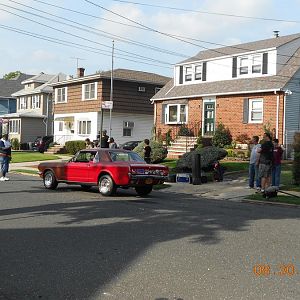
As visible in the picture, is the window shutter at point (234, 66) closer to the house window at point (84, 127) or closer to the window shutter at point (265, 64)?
the window shutter at point (265, 64)

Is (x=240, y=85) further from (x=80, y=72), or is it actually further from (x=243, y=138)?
(x=80, y=72)

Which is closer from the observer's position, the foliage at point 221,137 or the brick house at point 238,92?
the brick house at point 238,92

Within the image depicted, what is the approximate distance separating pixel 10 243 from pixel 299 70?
81.3ft

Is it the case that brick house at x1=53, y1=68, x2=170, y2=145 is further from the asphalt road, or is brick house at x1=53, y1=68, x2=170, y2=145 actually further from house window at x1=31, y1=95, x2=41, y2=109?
the asphalt road

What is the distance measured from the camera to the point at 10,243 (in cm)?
802

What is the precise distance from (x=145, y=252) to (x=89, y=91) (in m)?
35.6

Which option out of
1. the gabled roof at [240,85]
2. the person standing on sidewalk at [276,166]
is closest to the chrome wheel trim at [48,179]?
the person standing on sidewalk at [276,166]

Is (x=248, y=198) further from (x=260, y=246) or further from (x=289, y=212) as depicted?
(x=260, y=246)

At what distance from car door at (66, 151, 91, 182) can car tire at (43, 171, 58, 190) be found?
70 cm

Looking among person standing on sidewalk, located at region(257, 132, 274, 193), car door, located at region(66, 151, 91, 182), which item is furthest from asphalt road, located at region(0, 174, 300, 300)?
car door, located at region(66, 151, 91, 182)

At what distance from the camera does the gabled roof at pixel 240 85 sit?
29.0m

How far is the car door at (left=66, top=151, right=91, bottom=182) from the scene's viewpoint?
1611 cm

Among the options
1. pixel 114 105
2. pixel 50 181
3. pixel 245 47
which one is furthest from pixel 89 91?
pixel 50 181

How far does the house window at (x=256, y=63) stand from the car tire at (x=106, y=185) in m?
18.7
